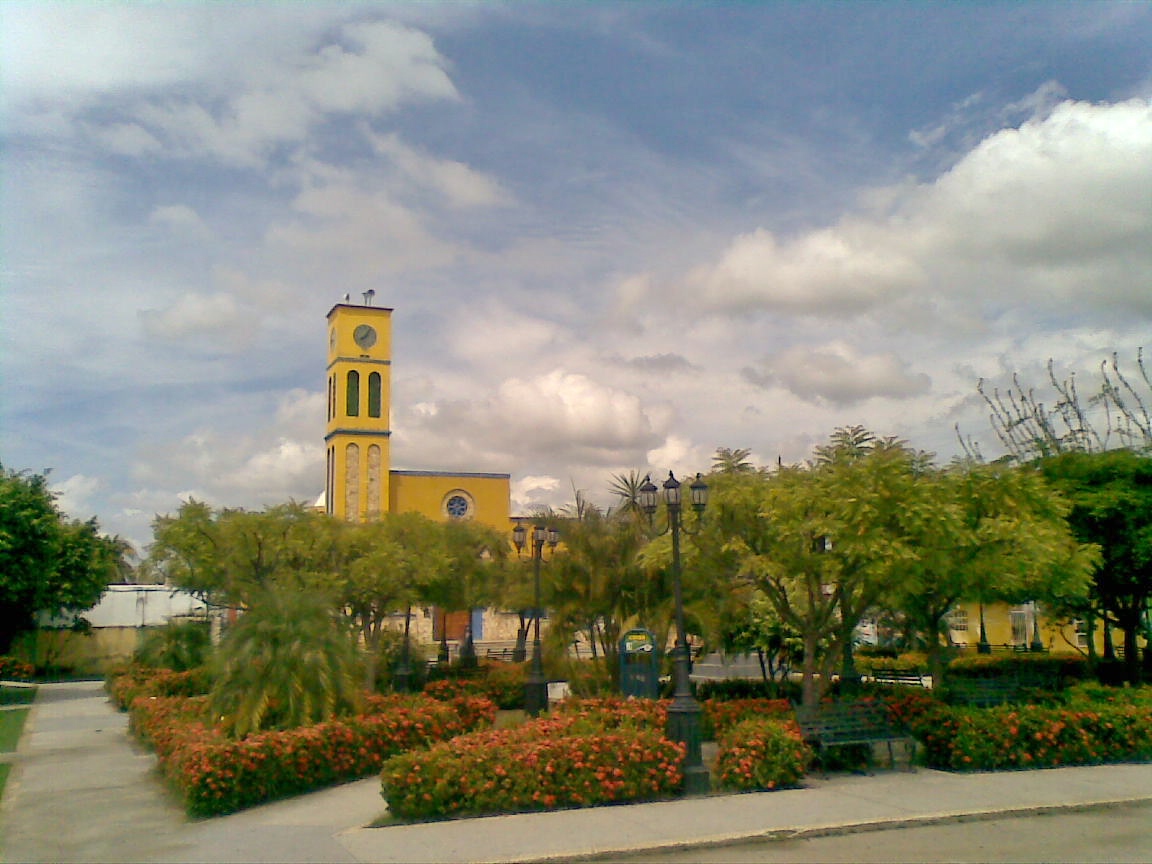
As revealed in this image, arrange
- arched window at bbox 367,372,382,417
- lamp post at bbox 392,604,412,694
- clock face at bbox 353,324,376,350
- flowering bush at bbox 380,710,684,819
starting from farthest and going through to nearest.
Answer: clock face at bbox 353,324,376,350 → arched window at bbox 367,372,382,417 → lamp post at bbox 392,604,412,694 → flowering bush at bbox 380,710,684,819

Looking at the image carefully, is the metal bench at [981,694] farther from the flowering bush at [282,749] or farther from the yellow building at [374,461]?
the yellow building at [374,461]

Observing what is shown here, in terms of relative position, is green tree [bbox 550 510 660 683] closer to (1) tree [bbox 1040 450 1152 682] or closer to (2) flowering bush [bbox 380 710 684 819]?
(2) flowering bush [bbox 380 710 684 819]

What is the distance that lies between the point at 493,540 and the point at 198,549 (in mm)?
10320

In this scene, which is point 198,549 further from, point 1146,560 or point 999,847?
point 1146,560

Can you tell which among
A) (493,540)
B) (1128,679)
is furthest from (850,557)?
(493,540)

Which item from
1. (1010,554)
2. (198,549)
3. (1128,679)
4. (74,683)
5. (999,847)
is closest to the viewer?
(999,847)

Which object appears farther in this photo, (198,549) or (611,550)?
(198,549)

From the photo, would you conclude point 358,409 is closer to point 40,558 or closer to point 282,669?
point 40,558

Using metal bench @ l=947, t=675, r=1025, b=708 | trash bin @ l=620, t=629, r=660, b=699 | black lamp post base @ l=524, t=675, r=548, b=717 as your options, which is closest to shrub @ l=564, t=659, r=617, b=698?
black lamp post base @ l=524, t=675, r=548, b=717

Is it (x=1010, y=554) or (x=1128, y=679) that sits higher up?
(x=1010, y=554)

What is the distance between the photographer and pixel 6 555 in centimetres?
2827

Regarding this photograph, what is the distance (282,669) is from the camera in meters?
13.6

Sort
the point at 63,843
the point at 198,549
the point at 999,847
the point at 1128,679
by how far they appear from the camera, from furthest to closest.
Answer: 1. the point at 198,549
2. the point at 1128,679
3. the point at 63,843
4. the point at 999,847

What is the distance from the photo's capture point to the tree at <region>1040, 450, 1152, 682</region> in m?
20.8
